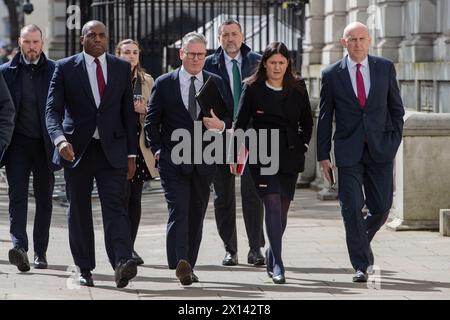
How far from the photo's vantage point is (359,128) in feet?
33.4

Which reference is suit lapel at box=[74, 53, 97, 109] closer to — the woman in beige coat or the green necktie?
the woman in beige coat

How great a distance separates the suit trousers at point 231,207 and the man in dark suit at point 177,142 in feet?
3.63

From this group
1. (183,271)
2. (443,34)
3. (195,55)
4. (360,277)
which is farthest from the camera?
(443,34)

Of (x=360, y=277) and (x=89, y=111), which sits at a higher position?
(x=89, y=111)

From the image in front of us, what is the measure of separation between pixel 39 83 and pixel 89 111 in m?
1.45

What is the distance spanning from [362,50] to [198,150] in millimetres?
1340

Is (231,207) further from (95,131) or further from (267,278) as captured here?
(95,131)

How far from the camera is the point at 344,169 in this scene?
33.7ft

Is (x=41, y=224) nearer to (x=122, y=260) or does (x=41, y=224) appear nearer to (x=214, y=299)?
(x=122, y=260)

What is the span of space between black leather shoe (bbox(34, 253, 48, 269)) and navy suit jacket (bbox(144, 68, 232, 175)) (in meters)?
1.40

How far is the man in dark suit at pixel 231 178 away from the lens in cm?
1151

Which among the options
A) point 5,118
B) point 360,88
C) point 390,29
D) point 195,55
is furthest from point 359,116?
point 390,29
